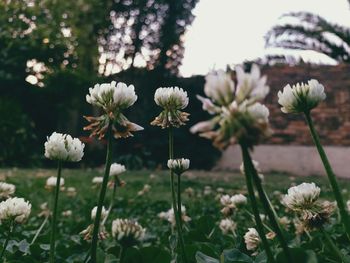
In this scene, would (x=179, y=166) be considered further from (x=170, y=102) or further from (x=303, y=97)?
(x=303, y=97)

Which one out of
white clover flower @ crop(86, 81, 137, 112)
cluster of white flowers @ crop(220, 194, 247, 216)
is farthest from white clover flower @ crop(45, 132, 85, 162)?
cluster of white flowers @ crop(220, 194, 247, 216)

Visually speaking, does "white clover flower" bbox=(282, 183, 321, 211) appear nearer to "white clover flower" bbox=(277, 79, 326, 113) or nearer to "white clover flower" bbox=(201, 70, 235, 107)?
"white clover flower" bbox=(277, 79, 326, 113)

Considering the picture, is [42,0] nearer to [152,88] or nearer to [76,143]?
[152,88]

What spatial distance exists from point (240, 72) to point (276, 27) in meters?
9.51

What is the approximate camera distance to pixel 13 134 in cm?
1163

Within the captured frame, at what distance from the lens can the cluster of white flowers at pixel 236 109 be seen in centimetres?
67

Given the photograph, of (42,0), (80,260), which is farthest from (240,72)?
(42,0)

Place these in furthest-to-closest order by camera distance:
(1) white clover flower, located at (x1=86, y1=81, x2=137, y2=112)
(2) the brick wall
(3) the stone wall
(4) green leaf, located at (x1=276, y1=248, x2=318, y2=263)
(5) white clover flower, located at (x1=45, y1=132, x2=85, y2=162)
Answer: (2) the brick wall, (3) the stone wall, (5) white clover flower, located at (x1=45, y1=132, x2=85, y2=162), (1) white clover flower, located at (x1=86, y1=81, x2=137, y2=112), (4) green leaf, located at (x1=276, y1=248, x2=318, y2=263)

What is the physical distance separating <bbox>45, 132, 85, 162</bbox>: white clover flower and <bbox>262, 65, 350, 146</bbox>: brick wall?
11.1m

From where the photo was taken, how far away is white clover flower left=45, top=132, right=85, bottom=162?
110cm

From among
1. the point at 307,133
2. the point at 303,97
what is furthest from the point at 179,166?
the point at 307,133

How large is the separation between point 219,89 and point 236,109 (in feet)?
0.14

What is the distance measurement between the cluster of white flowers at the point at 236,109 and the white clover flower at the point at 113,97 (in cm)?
32

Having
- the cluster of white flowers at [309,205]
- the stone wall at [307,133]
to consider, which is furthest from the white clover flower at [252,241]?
the stone wall at [307,133]
